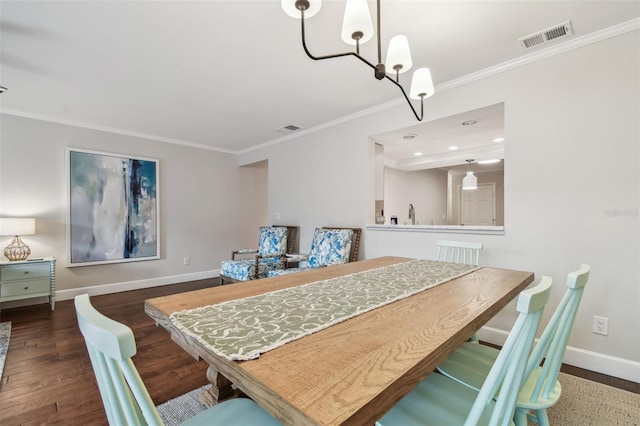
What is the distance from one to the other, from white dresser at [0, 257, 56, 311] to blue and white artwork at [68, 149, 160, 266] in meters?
0.47

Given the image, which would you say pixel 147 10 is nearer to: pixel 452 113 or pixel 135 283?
pixel 452 113

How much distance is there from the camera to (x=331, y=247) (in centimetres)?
347

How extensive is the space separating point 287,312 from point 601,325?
2.41 m

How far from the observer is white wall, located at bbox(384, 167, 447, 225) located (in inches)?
241

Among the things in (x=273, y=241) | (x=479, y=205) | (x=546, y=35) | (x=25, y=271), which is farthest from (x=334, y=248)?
(x=479, y=205)

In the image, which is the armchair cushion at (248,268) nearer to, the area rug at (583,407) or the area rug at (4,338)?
the area rug at (583,407)

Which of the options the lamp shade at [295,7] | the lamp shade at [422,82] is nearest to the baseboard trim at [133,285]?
the lamp shade at [295,7]

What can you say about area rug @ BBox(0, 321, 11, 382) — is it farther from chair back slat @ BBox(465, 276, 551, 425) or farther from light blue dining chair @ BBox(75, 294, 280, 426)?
chair back slat @ BBox(465, 276, 551, 425)

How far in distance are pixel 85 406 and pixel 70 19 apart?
245 centimetres

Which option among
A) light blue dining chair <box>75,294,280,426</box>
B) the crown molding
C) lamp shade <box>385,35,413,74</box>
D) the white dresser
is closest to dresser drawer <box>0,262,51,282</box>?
the white dresser

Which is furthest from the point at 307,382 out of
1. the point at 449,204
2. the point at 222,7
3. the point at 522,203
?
the point at 449,204

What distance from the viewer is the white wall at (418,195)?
613 cm

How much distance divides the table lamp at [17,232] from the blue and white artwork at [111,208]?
1.54ft

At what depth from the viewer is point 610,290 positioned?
6.63 ft
